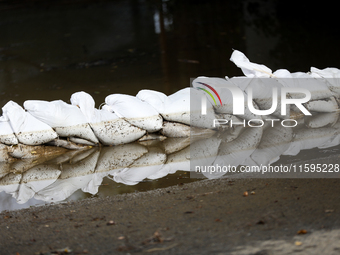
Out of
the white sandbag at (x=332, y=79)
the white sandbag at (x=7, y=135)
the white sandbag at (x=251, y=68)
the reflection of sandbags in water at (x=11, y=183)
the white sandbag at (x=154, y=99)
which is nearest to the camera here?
the reflection of sandbags in water at (x=11, y=183)

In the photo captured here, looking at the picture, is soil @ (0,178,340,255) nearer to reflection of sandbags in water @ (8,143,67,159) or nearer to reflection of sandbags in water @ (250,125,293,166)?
reflection of sandbags in water @ (250,125,293,166)

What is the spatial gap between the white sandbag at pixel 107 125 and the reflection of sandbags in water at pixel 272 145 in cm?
98

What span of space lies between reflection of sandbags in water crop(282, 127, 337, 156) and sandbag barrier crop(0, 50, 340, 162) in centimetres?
35

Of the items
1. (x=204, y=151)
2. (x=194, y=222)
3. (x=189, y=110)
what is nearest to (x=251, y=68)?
(x=189, y=110)

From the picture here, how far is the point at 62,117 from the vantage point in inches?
135

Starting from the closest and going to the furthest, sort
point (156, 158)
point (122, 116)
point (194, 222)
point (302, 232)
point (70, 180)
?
point (302, 232) → point (194, 222) → point (70, 180) → point (156, 158) → point (122, 116)

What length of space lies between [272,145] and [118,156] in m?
1.16

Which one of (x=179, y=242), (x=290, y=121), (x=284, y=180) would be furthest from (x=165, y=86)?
(x=179, y=242)

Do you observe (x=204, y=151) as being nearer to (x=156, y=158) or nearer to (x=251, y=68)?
(x=156, y=158)

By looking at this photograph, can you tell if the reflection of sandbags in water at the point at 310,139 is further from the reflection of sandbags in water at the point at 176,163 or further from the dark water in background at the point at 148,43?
the dark water in background at the point at 148,43

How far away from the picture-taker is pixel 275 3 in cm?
868

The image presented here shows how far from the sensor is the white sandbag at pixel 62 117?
3424 mm

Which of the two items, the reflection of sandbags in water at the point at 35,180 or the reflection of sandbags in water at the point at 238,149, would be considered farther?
the reflection of sandbags in water at the point at 238,149

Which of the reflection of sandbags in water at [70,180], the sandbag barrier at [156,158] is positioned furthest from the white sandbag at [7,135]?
the reflection of sandbags in water at [70,180]
